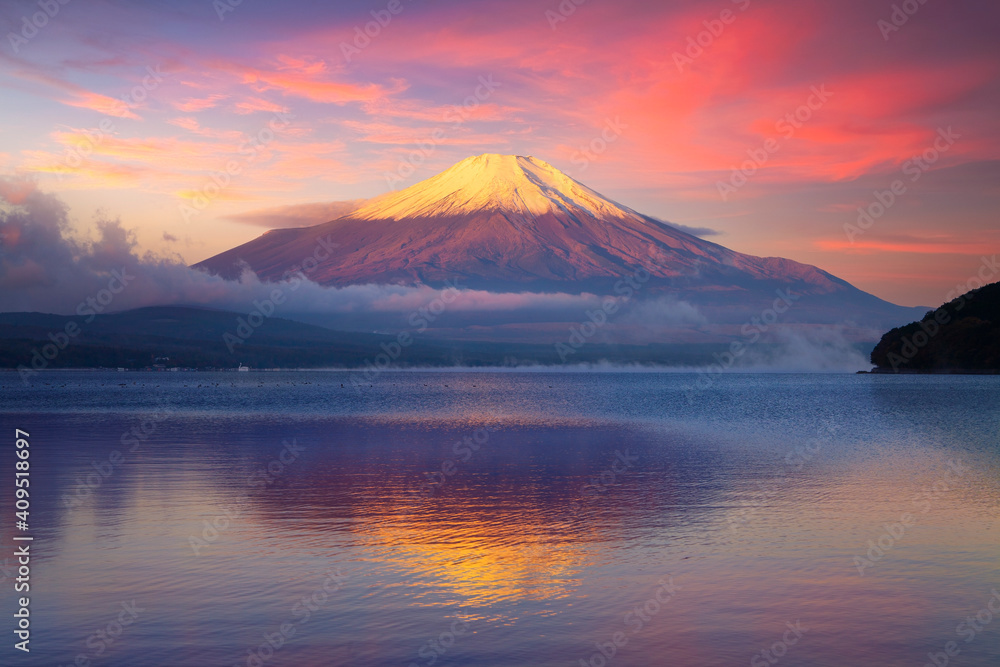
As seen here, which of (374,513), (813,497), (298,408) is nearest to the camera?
(374,513)

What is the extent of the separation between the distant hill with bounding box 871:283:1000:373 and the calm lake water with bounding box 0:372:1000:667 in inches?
5257

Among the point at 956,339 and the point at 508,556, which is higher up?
the point at 956,339

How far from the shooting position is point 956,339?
16312cm

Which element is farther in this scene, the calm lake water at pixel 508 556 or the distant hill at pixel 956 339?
the distant hill at pixel 956 339

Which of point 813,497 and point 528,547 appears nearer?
point 528,547

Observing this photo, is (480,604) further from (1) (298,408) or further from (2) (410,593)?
(1) (298,408)

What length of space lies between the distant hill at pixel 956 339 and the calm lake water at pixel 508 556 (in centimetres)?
13353

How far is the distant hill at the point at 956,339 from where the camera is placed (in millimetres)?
157750

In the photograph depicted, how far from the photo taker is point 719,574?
1739 cm

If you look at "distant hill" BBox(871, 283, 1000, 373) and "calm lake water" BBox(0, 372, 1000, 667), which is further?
"distant hill" BBox(871, 283, 1000, 373)

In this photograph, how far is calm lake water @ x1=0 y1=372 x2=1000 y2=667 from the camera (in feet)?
43.3

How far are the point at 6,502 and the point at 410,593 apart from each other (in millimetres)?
16355

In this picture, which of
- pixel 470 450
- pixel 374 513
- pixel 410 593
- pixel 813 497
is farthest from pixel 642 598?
pixel 470 450

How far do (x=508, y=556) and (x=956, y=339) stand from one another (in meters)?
170
